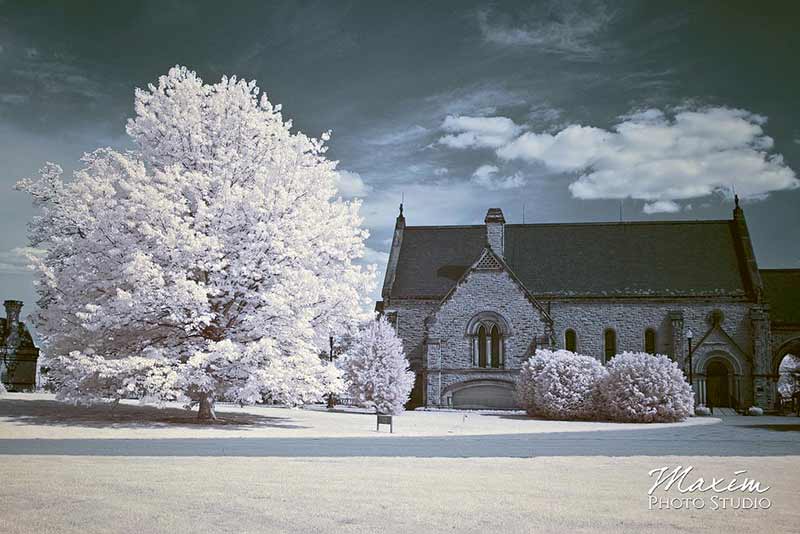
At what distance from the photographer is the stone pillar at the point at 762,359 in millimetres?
46969

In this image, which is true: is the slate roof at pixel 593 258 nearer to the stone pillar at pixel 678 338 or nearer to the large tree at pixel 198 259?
the stone pillar at pixel 678 338

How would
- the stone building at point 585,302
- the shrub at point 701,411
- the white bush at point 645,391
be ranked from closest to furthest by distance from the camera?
the white bush at point 645,391
the shrub at point 701,411
the stone building at point 585,302

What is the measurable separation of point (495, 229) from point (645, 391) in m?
20.4

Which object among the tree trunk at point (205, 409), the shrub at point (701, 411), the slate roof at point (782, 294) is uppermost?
the slate roof at point (782, 294)

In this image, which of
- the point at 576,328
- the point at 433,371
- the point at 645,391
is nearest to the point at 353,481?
the point at 645,391

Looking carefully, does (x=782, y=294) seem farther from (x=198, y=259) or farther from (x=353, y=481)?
(x=353, y=481)

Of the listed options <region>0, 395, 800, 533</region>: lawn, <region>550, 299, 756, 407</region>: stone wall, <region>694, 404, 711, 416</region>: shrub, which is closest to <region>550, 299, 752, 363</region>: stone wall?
<region>550, 299, 756, 407</region>: stone wall

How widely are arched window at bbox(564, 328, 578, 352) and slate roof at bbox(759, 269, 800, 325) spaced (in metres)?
14.0

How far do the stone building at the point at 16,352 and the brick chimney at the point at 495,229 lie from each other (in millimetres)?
32110

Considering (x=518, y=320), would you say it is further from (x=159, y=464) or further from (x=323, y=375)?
(x=159, y=464)

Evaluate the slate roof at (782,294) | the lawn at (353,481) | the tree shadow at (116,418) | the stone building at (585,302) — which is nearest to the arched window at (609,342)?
the stone building at (585,302)

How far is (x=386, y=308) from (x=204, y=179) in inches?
1179

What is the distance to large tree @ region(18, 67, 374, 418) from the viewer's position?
73.3ft

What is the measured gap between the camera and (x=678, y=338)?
48.8 m
